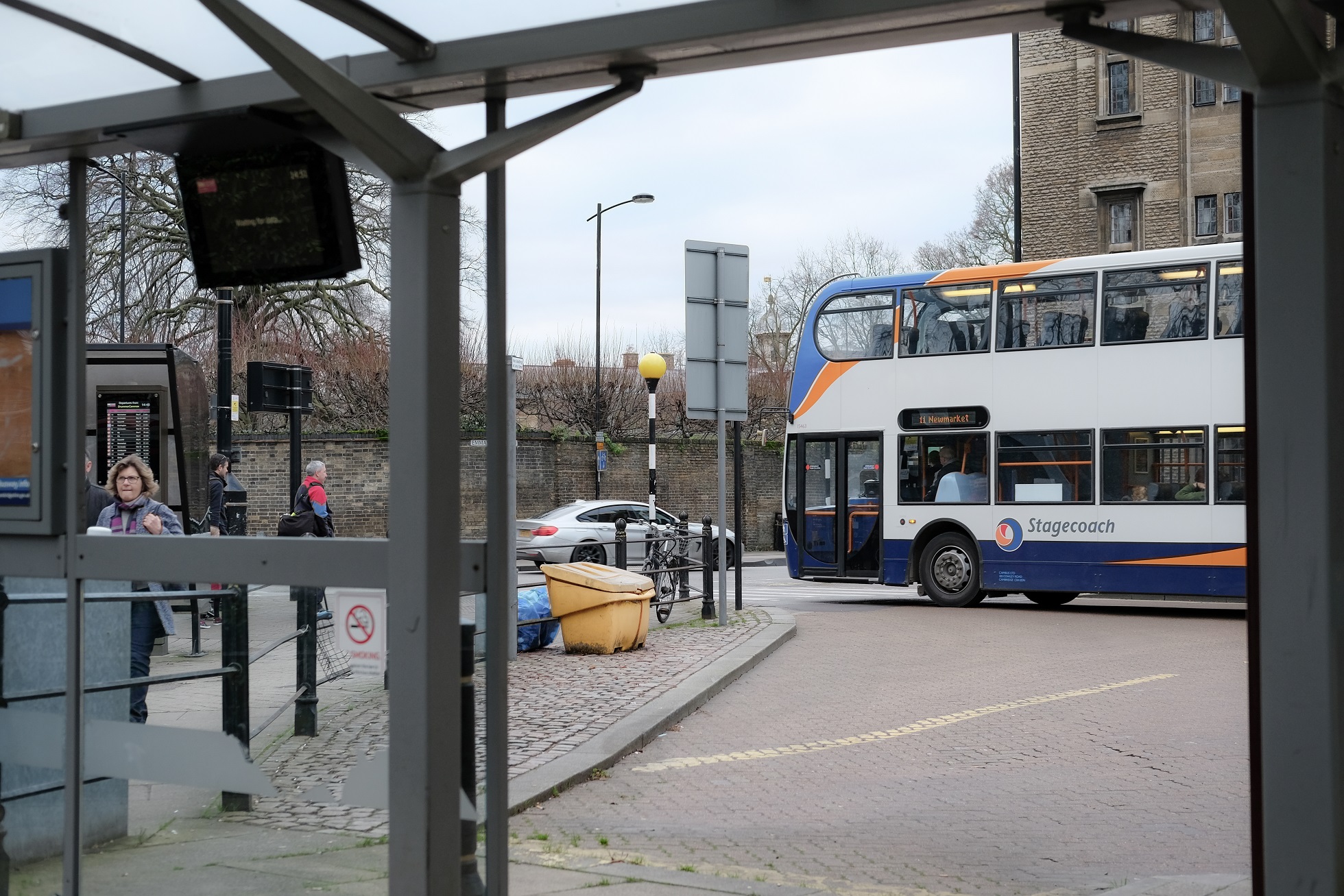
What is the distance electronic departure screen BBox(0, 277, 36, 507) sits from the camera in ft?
14.9

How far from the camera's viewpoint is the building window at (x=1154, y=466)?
17531 mm

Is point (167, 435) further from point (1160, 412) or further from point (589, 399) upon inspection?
point (589, 399)

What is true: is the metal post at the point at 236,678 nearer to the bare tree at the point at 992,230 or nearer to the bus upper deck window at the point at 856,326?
the bus upper deck window at the point at 856,326

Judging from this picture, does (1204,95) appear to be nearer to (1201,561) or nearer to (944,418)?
(944,418)

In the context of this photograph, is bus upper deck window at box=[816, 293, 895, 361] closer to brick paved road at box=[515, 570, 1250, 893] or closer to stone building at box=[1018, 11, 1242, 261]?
brick paved road at box=[515, 570, 1250, 893]

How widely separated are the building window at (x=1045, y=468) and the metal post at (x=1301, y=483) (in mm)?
15262

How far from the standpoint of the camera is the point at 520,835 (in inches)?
244

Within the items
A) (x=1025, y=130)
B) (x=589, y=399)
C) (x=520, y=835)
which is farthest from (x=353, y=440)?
Result: (x=520, y=835)

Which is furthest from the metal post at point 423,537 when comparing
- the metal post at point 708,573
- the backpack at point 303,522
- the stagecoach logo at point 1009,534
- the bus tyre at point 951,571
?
the bus tyre at point 951,571

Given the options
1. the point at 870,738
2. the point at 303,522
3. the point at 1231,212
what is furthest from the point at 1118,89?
the point at 870,738

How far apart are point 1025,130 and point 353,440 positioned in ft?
61.4

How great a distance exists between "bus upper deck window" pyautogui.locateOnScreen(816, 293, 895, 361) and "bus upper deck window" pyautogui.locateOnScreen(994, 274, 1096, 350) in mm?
1641

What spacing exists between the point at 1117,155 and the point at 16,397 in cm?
3218

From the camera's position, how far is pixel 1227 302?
1733cm
